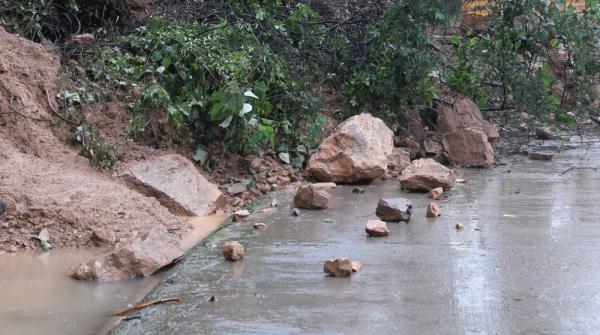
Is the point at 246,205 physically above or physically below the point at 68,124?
below

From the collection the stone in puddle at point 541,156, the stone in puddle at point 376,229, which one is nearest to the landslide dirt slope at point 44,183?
the stone in puddle at point 376,229

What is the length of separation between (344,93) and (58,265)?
4.86m

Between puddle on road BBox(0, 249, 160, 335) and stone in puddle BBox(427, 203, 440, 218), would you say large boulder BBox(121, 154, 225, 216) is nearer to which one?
puddle on road BBox(0, 249, 160, 335)

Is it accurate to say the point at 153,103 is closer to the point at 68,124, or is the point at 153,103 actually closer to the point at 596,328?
the point at 68,124

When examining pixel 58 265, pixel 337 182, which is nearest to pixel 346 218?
pixel 337 182

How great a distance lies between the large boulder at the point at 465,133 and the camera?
26.0ft

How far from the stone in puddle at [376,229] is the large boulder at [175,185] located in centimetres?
147

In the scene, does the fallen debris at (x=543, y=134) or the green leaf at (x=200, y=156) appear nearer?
the green leaf at (x=200, y=156)

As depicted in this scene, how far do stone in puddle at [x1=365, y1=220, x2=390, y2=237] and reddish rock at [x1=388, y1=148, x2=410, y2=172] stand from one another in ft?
8.78

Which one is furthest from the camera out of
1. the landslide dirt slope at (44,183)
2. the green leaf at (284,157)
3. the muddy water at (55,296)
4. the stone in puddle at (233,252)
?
the green leaf at (284,157)

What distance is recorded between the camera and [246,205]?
20.0 feet

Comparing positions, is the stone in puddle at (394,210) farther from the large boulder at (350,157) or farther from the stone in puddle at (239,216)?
the large boulder at (350,157)

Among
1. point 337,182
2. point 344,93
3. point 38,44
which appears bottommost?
point 337,182

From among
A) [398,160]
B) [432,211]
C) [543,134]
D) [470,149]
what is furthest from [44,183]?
[543,134]
